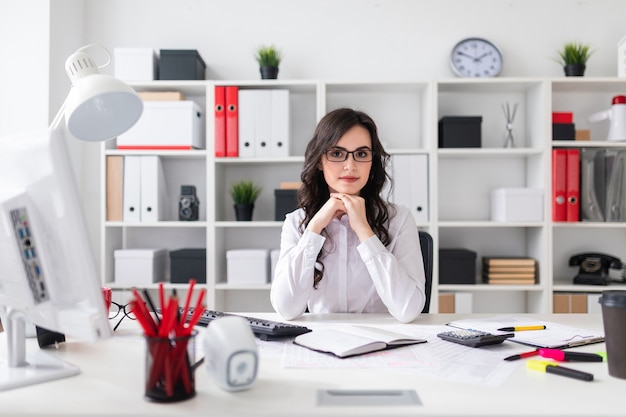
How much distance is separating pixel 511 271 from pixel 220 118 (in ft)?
5.72

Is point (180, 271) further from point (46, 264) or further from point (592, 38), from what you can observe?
point (592, 38)

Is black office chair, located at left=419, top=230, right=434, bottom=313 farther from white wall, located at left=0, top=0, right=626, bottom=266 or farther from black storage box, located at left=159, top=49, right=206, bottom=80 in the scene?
black storage box, located at left=159, top=49, right=206, bottom=80

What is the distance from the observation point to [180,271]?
3172 millimetres

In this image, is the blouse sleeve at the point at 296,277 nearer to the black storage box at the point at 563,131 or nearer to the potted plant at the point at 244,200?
the potted plant at the point at 244,200

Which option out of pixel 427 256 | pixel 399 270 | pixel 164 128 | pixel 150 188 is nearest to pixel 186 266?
pixel 150 188

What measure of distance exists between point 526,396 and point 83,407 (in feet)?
2.37

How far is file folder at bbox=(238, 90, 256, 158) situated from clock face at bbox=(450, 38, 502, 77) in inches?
45.1

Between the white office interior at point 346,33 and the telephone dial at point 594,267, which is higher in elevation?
the white office interior at point 346,33

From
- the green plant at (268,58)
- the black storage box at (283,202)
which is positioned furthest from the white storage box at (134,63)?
the black storage box at (283,202)

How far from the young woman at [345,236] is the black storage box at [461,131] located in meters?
1.19

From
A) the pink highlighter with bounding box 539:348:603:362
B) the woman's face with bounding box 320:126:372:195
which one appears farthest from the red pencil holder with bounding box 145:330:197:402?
the woman's face with bounding box 320:126:372:195

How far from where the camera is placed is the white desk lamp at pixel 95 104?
4.17 feet

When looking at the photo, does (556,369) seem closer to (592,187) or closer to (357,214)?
(357,214)

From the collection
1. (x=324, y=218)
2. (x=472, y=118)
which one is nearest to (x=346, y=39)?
(x=472, y=118)
